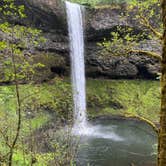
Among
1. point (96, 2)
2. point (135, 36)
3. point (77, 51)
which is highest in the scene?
point (96, 2)

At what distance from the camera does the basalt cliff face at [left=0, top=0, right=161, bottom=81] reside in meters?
24.8

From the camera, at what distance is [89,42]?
27.6 meters

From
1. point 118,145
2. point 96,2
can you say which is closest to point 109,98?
point 118,145

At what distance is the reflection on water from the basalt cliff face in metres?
5.57

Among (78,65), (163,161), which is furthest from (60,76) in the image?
(163,161)

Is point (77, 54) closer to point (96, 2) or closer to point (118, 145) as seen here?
point (96, 2)

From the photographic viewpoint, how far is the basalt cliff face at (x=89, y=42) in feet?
81.3

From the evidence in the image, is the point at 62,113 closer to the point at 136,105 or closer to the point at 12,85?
the point at 12,85

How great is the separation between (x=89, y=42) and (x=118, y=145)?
11.1 m

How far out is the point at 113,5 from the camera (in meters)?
27.2

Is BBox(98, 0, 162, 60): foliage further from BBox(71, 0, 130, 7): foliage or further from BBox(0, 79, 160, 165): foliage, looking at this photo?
BBox(71, 0, 130, 7): foliage

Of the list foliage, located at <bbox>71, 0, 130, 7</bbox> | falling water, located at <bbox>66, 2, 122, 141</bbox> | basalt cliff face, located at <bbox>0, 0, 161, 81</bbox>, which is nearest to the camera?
basalt cliff face, located at <bbox>0, 0, 161, 81</bbox>

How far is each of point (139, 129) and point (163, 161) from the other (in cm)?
2021

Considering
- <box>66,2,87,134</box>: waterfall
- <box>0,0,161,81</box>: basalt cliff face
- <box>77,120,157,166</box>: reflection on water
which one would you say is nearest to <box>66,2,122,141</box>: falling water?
<box>66,2,87,134</box>: waterfall
